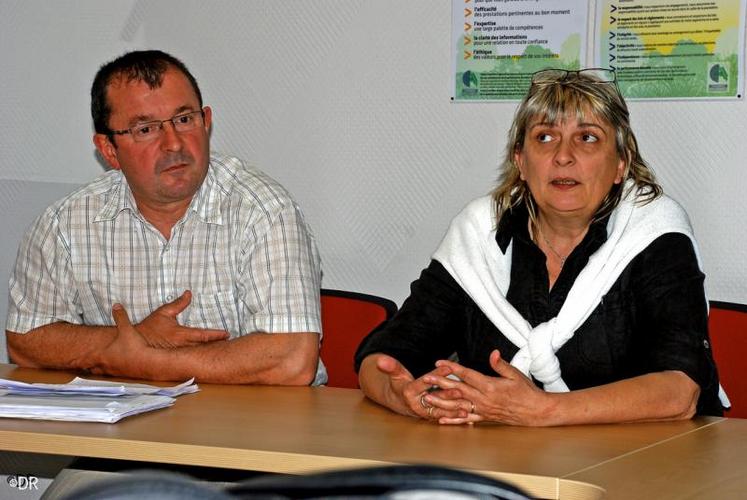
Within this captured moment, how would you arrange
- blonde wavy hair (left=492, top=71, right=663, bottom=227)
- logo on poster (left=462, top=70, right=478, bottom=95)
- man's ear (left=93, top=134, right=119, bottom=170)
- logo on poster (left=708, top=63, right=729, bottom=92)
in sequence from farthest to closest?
1. logo on poster (left=462, top=70, right=478, bottom=95)
2. logo on poster (left=708, top=63, right=729, bottom=92)
3. man's ear (left=93, top=134, right=119, bottom=170)
4. blonde wavy hair (left=492, top=71, right=663, bottom=227)

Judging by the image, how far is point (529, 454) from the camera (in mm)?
1773

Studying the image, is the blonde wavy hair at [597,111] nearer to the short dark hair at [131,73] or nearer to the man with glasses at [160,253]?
the man with glasses at [160,253]

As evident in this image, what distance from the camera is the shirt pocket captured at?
9.18 ft

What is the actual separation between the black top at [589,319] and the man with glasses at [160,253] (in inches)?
11.5

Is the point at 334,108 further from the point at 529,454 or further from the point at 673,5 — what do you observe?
the point at 529,454

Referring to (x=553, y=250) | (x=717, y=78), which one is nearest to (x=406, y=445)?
(x=553, y=250)

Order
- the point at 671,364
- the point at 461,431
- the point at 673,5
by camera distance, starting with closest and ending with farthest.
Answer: the point at 461,431
the point at 671,364
the point at 673,5

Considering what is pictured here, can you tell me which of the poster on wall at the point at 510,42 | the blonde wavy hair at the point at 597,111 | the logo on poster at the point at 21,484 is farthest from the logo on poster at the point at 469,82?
the logo on poster at the point at 21,484

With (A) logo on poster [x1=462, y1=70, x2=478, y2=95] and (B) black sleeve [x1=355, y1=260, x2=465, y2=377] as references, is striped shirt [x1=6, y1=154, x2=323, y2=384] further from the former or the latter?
(A) logo on poster [x1=462, y1=70, x2=478, y2=95]

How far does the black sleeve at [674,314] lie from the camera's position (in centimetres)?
216

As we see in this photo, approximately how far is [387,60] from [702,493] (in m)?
2.21

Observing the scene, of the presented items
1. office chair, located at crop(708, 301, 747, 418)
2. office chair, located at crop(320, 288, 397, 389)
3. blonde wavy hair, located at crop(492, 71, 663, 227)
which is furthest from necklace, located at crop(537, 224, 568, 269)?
office chair, located at crop(320, 288, 397, 389)

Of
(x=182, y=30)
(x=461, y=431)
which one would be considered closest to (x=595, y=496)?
(x=461, y=431)

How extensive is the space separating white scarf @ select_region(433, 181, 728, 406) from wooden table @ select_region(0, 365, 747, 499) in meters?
0.37
